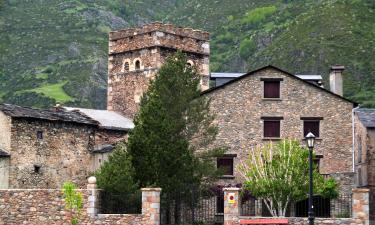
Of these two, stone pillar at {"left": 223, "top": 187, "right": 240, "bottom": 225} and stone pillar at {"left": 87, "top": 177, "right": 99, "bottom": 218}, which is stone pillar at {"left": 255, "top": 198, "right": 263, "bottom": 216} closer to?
stone pillar at {"left": 223, "top": 187, "right": 240, "bottom": 225}

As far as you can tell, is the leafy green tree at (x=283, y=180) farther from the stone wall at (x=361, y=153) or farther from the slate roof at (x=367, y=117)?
the slate roof at (x=367, y=117)

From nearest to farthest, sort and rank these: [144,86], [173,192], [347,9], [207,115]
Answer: [173,192] < [207,115] < [144,86] < [347,9]

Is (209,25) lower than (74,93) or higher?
higher

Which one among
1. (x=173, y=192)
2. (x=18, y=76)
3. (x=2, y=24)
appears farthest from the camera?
(x=2, y=24)

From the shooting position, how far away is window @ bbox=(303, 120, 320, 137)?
48656mm

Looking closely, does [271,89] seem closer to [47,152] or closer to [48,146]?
[48,146]

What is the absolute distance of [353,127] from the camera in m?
48.3

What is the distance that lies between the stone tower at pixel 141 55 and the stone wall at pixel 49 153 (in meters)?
13.9

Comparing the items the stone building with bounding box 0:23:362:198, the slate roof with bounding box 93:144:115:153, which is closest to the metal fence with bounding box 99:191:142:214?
the stone building with bounding box 0:23:362:198

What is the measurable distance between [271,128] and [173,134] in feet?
31.9

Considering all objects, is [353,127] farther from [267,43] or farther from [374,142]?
[267,43]

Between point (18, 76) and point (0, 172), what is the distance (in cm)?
7868

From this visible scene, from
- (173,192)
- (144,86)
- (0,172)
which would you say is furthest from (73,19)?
(173,192)

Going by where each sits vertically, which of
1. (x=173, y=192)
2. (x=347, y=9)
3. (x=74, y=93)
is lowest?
(x=173, y=192)
